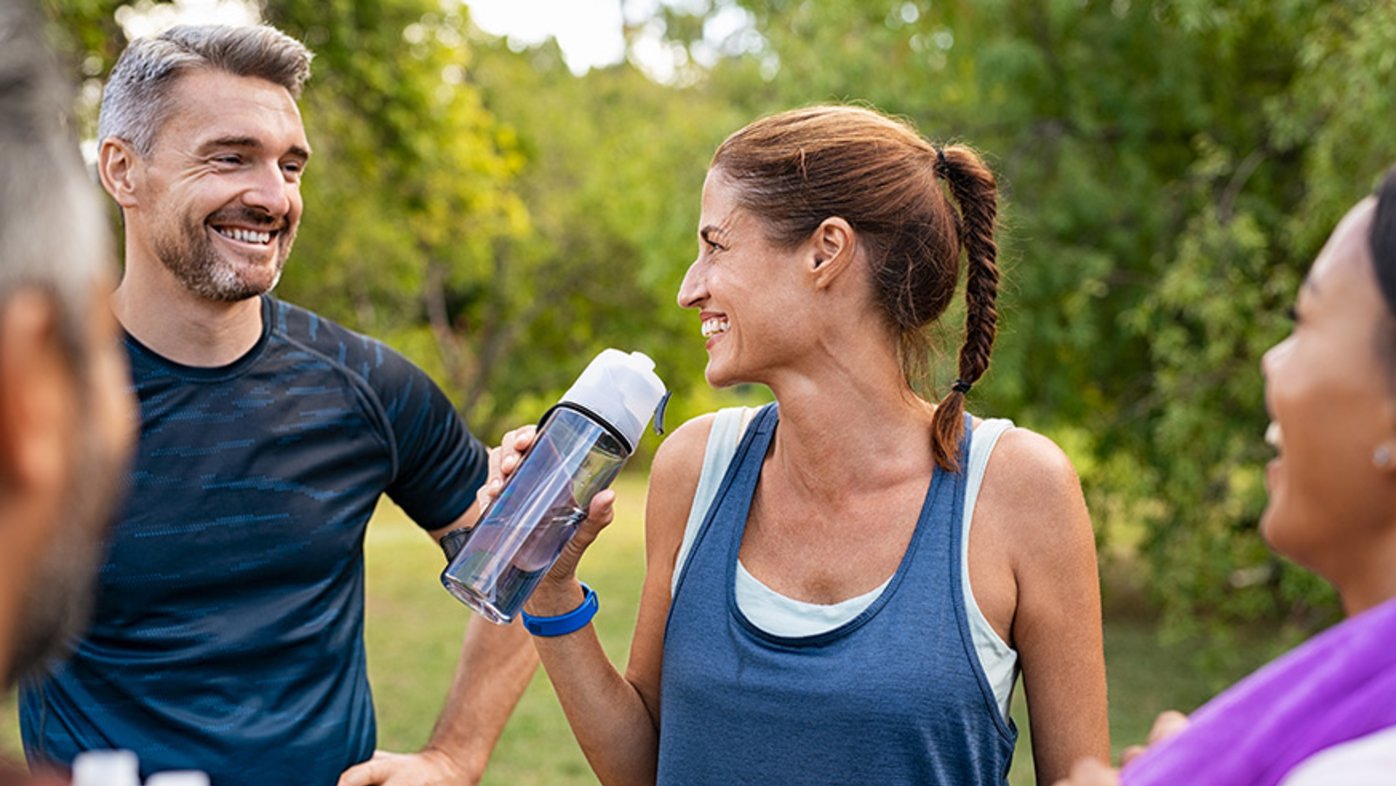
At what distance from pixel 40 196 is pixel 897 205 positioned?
5.59 feet

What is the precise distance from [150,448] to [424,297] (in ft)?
70.2

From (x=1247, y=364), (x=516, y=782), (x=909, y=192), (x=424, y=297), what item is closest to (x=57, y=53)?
(x=909, y=192)

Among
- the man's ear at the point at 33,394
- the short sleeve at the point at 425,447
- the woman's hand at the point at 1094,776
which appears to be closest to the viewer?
the man's ear at the point at 33,394

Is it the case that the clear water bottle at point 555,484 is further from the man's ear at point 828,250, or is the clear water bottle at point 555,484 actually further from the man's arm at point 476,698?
the man's arm at point 476,698

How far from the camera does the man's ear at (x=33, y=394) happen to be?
897 mm

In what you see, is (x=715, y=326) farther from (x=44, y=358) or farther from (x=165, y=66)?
(x=44, y=358)

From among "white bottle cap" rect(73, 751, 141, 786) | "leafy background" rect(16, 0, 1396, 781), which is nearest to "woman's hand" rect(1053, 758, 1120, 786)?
"white bottle cap" rect(73, 751, 141, 786)

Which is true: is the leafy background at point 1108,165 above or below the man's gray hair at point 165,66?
above

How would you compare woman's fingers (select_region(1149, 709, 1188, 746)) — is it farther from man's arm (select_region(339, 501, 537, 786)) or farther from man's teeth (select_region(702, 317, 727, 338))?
man's arm (select_region(339, 501, 537, 786))

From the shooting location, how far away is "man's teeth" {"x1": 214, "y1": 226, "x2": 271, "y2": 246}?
274 centimetres

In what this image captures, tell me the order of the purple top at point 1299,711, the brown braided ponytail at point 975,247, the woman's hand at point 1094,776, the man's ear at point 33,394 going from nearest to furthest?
1. the man's ear at point 33,394
2. the purple top at point 1299,711
3. the woman's hand at point 1094,776
4. the brown braided ponytail at point 975,247

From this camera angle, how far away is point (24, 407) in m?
0.91

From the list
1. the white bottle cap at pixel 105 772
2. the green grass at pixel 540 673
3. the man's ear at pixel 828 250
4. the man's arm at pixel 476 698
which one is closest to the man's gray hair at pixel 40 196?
the white bottle cap at pixel 105 772

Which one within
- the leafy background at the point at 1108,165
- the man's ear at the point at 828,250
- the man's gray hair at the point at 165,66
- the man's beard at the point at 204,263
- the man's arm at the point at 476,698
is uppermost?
the leafy background at the point at 1108,165
